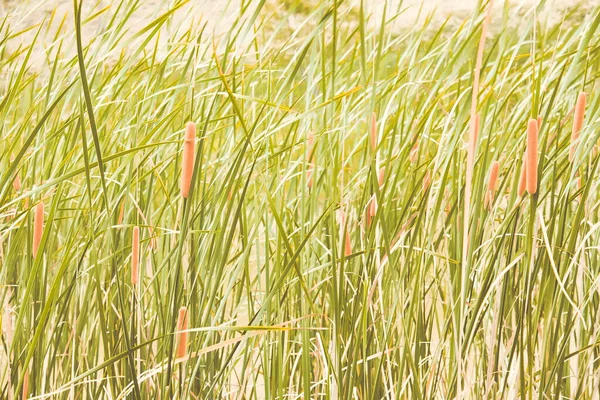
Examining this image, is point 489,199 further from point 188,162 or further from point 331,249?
point 188,162

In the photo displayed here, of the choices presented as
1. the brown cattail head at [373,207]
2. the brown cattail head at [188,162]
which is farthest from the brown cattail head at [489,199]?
the brown cattail head at [188,162]

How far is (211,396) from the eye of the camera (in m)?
0.77

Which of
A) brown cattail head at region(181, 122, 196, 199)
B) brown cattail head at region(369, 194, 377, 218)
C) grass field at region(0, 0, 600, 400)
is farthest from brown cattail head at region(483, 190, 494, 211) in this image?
brown cattail head at region(181, 122, 196, 199)

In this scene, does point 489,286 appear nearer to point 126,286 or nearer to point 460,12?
point 126,286

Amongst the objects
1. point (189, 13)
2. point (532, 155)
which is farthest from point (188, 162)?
point (189, 13)

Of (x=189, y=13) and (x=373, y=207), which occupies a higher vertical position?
(x=189, y=13)

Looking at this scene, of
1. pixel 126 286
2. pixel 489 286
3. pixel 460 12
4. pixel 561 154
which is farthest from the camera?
pixel 460 12

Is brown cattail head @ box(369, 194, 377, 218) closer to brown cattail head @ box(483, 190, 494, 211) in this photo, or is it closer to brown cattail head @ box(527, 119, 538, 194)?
brown cattail head @ box(483, 190, 494, 211)

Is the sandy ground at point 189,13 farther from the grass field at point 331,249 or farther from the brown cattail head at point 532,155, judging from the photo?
the brown cattail head at point 532,155

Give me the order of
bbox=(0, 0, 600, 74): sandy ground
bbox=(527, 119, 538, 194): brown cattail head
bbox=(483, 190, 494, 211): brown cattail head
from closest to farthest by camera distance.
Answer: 1. bbox=(527, 119, 538, 194): brown cattail head
2. bbox=(483, 190, 494, 211): brown cattail head
3. bbox=(0, 0, 600, 74): sandy ground

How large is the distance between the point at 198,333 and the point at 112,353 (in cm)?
16

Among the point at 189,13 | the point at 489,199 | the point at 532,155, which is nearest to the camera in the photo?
the point at 532,155

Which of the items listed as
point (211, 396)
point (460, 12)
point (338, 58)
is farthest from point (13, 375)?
point (460, 12)

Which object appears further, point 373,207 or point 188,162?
point 373,207
